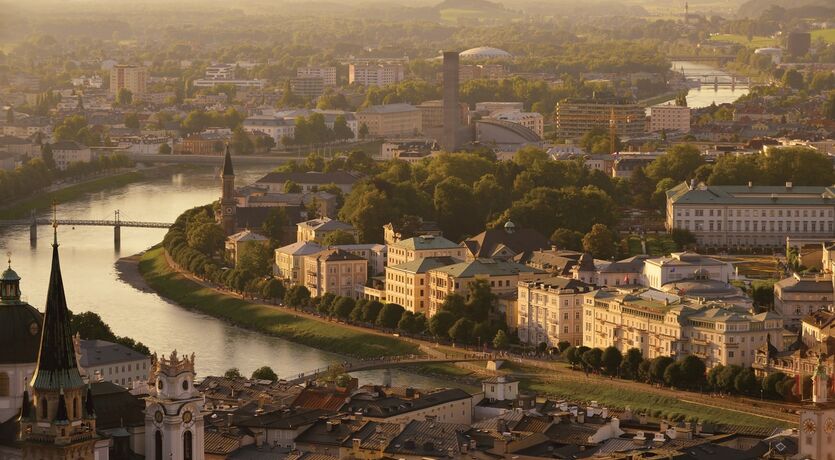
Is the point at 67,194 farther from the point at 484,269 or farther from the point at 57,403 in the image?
the point at 57,403

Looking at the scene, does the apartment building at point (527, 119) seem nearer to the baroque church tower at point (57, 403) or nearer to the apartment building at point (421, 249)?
the apartment building at point (421, 249)

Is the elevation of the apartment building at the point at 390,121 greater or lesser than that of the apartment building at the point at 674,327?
greater

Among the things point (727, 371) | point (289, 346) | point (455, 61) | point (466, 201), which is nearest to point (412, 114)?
point (455, 61)

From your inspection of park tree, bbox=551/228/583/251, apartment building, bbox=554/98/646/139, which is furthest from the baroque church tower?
apartment building, bbox=554/98/646/139

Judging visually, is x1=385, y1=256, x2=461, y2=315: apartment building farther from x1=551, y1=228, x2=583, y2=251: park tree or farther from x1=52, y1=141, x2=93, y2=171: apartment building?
x1=52, y1=141, x2=93, y2=171: apartment building

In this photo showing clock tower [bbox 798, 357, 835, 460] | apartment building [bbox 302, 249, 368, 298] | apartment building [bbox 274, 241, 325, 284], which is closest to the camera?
clock tower [bbox 798, 357, 835, 460]

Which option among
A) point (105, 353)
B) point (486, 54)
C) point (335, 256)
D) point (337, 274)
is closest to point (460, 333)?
point (337, 274)

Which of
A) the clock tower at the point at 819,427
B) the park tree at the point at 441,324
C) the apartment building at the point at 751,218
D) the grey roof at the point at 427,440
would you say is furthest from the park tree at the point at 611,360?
the apartment building at the point at 751,218
